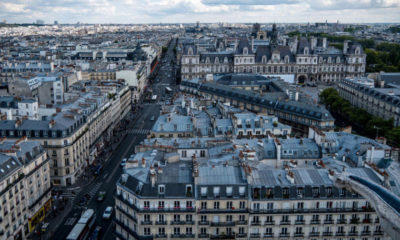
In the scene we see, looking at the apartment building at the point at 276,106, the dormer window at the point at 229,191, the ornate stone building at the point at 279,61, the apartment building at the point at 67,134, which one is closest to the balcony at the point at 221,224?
the dormer window at the point at 229,191

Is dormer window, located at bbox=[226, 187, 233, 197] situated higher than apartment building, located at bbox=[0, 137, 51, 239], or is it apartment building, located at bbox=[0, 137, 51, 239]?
dormer window, located at bbox=[226, 187, 233, 197]

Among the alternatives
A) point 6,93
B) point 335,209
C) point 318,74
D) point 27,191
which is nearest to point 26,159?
point 27,191

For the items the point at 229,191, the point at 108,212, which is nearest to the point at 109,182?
the point at 108,212

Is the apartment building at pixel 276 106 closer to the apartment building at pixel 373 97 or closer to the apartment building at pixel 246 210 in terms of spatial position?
the apartment building at pixel 373 97

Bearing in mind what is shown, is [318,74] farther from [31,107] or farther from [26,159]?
[26,159]

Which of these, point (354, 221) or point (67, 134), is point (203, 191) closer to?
point (354, 221)

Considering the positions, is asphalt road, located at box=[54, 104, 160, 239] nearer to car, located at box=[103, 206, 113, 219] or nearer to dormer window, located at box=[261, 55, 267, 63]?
car, located at box=[103, 206, 113, 219]

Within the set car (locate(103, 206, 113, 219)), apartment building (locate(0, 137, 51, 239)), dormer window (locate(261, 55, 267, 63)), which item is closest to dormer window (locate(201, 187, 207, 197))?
car (locate(103, 206, 113, 219))

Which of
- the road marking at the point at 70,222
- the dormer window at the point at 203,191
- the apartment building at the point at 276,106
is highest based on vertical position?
the apartment building at the point at 276,106
